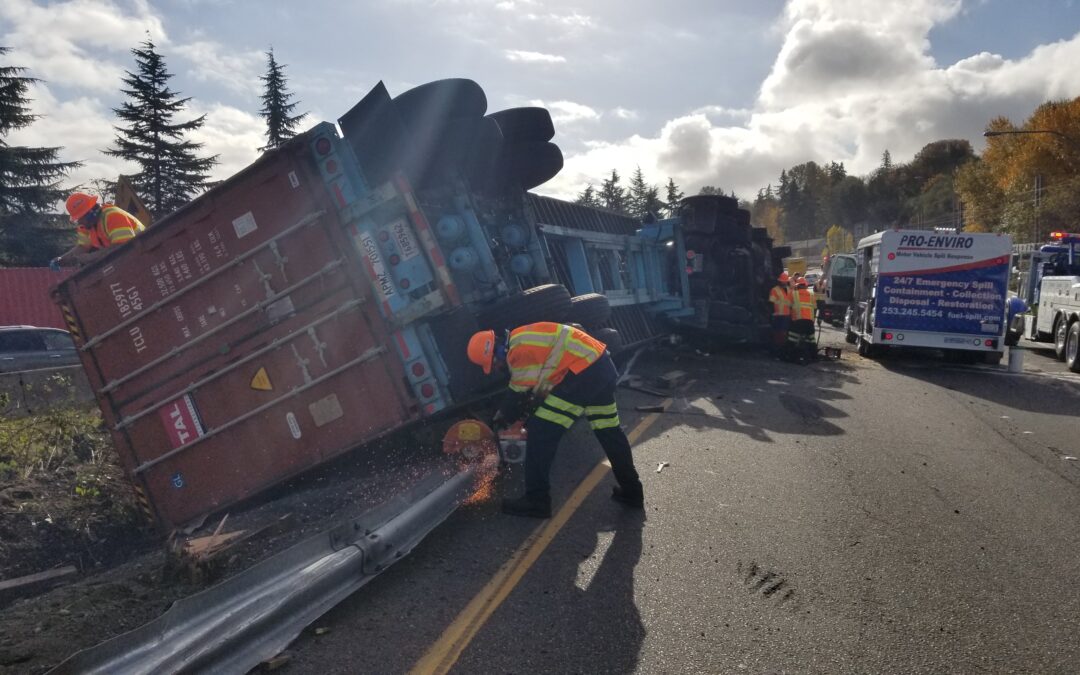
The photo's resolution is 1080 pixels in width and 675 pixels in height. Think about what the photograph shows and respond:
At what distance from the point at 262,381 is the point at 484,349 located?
1990 mm

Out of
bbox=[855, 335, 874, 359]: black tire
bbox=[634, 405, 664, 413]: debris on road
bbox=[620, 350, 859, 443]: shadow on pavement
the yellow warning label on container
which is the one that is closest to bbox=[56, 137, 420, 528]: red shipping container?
the yellow warning label on container

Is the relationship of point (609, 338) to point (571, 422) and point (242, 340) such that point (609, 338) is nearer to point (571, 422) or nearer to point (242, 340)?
point (571, 422)

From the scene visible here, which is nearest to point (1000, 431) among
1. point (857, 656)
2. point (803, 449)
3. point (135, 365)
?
point (803, 449)

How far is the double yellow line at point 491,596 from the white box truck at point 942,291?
9.32 m

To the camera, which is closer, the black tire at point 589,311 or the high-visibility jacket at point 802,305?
the black tire at point 589,311

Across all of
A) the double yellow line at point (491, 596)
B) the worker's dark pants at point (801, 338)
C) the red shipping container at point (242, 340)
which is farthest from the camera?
the worker's dark pants at point (801, 338)

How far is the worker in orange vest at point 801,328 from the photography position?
1319 cm

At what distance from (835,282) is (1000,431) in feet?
51.2

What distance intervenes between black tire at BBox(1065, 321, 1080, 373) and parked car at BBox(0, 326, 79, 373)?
17.9 metres

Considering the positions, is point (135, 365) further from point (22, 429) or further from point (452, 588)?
point (452, 588)

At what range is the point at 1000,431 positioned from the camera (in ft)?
25.3

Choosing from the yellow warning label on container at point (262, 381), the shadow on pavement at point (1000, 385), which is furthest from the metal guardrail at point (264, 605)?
the shadow on pavement at point (1000, 385)

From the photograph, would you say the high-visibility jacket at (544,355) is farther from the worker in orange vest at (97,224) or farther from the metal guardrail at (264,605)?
the worker in orange vest at (97,224)

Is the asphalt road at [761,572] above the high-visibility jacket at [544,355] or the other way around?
the other way around
